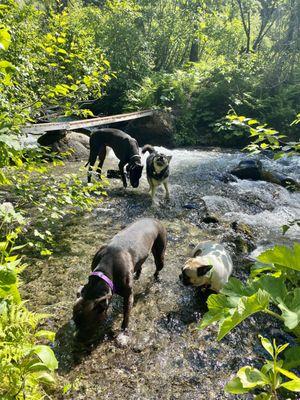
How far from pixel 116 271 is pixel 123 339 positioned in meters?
0.71

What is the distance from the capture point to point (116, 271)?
3.80 meters

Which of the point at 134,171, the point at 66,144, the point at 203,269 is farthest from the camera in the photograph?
the point at 66,144

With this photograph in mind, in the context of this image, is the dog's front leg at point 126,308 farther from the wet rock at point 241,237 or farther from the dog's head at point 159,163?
the dog's head at point 159,163

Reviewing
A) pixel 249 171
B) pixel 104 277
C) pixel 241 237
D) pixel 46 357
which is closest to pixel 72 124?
pixel 249 171

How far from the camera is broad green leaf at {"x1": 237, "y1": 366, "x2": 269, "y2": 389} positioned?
1137 mm

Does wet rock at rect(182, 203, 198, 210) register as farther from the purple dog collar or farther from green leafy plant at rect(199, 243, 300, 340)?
green leafy plant at rect(199, 243, 300, 340)

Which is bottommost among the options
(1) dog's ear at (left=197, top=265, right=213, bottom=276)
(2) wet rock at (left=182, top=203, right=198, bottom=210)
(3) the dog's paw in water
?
(2) wet rock at (left=182, top=203, right=198, bottom=210)

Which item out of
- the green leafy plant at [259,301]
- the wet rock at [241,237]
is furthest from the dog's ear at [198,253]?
the green leafy plant at [259,301]

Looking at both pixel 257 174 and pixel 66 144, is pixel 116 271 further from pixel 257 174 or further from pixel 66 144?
pixel 66 144

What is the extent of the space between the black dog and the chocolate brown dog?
3.69 m

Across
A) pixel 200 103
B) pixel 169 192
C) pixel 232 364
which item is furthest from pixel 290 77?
pixel 232 364

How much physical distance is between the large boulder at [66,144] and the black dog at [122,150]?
1.50 m

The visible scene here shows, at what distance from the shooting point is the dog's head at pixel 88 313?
10.8 ft

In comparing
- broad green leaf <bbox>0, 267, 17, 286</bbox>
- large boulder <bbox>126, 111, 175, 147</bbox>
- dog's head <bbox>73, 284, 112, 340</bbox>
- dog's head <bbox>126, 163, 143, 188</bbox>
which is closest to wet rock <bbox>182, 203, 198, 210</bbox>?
dog's head <bbox>126, 163, 143, 188</bbox>
